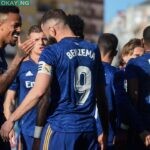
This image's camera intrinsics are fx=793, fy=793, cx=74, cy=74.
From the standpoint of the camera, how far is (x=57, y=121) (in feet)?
25.8

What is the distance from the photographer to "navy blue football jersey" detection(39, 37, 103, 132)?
774cm

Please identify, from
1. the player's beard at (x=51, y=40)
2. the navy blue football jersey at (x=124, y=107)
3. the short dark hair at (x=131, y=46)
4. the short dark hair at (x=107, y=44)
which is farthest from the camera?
the short dark hair at (x=131, y=46)

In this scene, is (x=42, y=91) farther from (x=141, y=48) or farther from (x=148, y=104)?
(x=141, y=48)

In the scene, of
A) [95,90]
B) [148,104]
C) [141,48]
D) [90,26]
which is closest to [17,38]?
[95,90]

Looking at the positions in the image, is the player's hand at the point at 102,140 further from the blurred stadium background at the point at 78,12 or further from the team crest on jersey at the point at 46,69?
the blurred stadium background at the point at 78,12

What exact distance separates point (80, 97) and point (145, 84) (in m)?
1.11

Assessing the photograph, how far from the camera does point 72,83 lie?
7.84 meters

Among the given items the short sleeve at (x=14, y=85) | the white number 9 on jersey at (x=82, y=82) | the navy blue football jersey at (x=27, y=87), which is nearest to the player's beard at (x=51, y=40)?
the white number 9 on jersey at (x=82, y=82)

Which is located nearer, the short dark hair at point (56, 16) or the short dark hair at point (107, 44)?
the short dark hair at point (56, 16)

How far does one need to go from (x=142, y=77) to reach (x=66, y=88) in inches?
50.4

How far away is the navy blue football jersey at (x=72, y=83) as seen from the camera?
305 inches

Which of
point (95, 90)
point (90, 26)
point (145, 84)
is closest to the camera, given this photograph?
point (95, 90)

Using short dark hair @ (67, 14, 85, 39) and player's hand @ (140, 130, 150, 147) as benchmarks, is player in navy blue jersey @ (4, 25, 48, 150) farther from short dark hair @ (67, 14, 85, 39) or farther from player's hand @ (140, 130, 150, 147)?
player's hand @ (140, 130, 150, 147)

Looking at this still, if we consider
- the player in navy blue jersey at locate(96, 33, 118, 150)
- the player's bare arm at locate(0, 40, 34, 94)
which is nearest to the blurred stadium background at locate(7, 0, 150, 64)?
the player in navy blue jersey at locate(96, 33, 118, 150)
